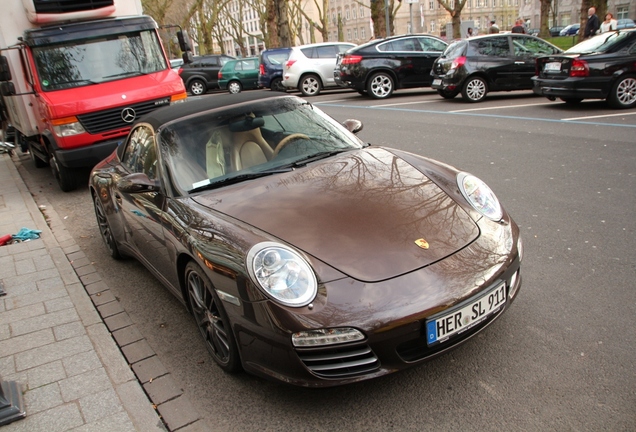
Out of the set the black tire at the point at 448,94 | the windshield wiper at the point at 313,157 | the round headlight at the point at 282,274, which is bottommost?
the black tire at the point at 448,94

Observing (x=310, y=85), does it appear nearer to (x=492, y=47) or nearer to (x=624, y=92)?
(x=492, y=47)

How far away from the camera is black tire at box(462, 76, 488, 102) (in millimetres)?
14070

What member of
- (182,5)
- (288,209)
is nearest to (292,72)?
(288,209)

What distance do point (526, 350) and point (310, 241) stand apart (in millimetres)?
1353

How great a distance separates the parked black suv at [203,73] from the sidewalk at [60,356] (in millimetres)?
23005

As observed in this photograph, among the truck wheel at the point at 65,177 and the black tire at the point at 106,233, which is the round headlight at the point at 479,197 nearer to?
the black tire at the point at 106,233

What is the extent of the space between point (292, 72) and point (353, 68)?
3715 mm

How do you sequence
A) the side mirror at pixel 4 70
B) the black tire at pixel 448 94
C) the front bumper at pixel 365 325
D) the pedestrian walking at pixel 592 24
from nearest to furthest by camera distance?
the front bumper at pixel 365 325 < the side mirror at pixel 4 70 < the black tire at pixel 448 94 < the pedestrian walking at pixel 592 24

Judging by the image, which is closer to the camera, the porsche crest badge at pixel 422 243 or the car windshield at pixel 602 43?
the porsche crest badge at pixel 422 243

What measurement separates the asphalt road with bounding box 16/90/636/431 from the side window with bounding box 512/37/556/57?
26.6ft

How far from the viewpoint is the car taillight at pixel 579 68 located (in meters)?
11.0

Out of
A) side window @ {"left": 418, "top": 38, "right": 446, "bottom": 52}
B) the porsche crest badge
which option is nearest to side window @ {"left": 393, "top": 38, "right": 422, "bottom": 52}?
side window @ {"left": 418, "top": 38, "right": 446, "bottom": 52}

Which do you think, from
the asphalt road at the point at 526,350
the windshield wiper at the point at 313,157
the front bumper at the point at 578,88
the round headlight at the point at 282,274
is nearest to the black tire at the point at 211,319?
→ the asphalt road at the point at 526,350

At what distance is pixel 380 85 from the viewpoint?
16.8m
